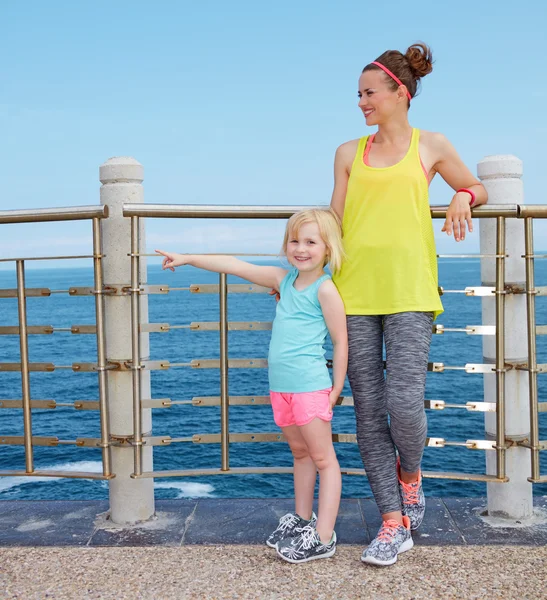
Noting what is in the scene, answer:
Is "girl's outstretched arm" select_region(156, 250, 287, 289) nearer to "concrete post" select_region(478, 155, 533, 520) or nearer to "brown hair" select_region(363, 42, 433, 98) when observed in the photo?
"brown hair" select_region(363, 42, 433, 98)

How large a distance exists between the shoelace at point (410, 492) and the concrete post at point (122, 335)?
1.15 m

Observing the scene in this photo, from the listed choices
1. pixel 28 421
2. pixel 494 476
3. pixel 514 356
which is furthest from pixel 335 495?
pixel 28 421

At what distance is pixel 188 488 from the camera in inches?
1019

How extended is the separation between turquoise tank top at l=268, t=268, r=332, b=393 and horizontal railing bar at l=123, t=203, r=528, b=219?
44 centimetres

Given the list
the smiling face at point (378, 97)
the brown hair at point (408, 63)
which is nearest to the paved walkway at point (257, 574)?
the smiling face at point (378, 97)

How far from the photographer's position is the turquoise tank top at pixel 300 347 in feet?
8.77

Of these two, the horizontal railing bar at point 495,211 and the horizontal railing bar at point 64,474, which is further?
the horizontal railing bar at point 64,474

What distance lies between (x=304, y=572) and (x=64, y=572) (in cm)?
90

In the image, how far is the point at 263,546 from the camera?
114 inches

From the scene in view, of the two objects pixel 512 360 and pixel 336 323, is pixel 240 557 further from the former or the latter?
pixel 512 360

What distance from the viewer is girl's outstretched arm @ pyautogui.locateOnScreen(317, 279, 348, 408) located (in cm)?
266

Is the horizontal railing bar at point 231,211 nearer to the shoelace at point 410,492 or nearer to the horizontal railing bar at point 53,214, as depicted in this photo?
the horizontal railing bar at point 53,214

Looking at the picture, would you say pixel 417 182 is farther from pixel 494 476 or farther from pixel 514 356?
pixel 494 476

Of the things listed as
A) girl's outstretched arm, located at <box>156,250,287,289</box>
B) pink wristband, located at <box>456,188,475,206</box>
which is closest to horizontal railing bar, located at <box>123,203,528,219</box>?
pink wristband, located at <box>456,188,475,206</box>
